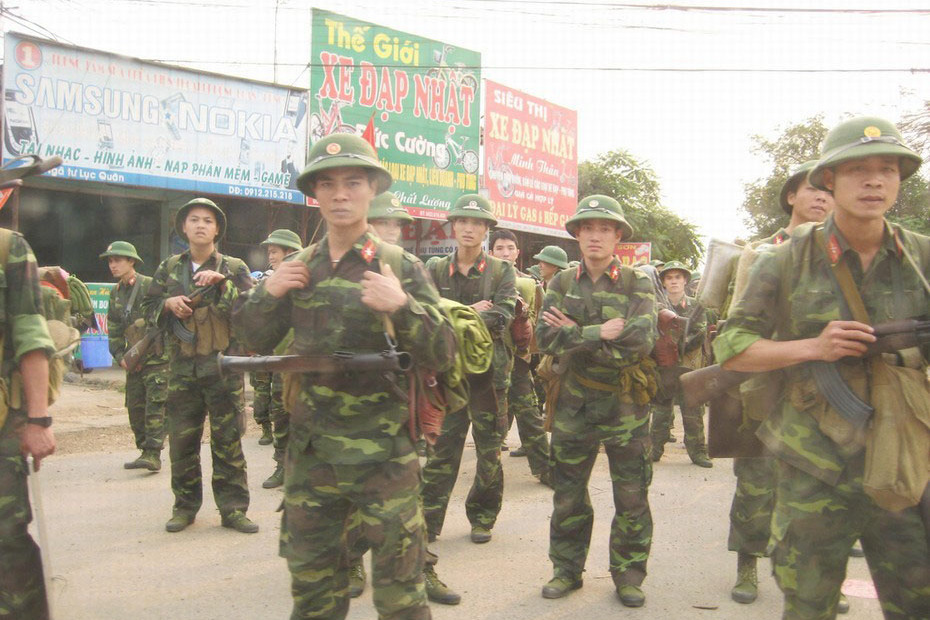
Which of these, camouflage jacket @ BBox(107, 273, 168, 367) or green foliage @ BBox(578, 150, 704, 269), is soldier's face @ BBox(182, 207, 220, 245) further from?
green foliage @ BBox(578, 150, 704, 269)

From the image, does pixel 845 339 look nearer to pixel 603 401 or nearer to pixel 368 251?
pixel 368 251

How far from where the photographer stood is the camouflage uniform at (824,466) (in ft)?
9.25

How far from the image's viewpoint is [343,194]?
10.8 feet

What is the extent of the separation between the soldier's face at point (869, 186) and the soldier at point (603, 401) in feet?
5.94

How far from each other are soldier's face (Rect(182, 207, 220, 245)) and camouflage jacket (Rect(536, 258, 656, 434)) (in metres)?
2.66

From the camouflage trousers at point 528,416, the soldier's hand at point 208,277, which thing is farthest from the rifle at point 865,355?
the camouflage trousers at point 528,416

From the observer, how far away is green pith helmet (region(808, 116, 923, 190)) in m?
2.81

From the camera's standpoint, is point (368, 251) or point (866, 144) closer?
point (866, 144)

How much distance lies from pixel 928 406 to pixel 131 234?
17.4 meters

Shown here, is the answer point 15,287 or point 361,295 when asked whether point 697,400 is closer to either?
point 361,295

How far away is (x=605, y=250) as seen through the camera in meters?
4.86

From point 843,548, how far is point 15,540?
3.19m

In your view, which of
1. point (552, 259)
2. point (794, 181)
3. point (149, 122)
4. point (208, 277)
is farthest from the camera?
point (149, 122)

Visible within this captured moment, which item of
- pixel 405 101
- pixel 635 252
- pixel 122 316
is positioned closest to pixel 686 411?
pixel 122 316
